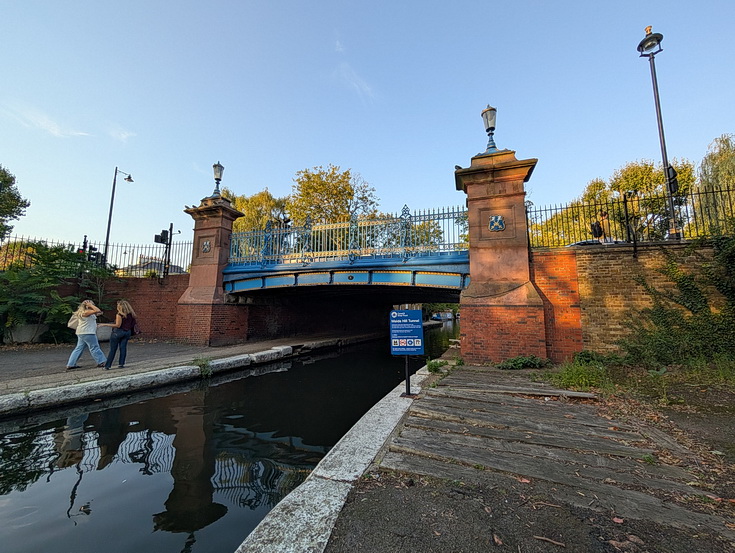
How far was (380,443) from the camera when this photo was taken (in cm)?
330

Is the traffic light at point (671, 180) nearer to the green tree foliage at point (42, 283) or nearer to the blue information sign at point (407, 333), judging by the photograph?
the blue information sign at point (407, 333)

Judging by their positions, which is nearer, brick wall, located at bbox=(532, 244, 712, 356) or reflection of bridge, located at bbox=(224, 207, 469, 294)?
brick wall, located at bbox=(532, 244, 712, 356)

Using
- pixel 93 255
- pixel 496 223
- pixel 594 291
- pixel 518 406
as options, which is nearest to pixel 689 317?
pixel 594 291

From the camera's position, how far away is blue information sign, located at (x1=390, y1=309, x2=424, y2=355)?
5055 millimetres

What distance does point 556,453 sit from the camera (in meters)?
3.01

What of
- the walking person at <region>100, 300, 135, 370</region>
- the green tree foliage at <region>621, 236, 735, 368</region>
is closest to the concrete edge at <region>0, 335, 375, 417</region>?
the walking person at <region>100, 300, 135, 370</region>

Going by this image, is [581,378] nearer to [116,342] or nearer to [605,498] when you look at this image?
[605,498]

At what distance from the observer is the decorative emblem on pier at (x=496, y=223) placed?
327 inches

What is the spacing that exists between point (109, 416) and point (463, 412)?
5.68 m

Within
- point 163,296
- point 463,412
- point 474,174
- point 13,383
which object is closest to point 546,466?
point 463,412

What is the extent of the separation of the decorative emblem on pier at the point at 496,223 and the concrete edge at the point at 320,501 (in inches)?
245

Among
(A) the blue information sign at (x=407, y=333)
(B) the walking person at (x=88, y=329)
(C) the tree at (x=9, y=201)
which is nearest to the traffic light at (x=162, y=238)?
(B) the walking person at (x=88, y=329)

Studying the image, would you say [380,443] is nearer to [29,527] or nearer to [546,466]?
[546,466]

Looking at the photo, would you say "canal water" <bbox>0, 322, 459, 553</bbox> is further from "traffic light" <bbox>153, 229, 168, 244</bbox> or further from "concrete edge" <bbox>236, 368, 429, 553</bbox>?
"traffic light" <bbox>153, 229, 168, 244</bbox>
